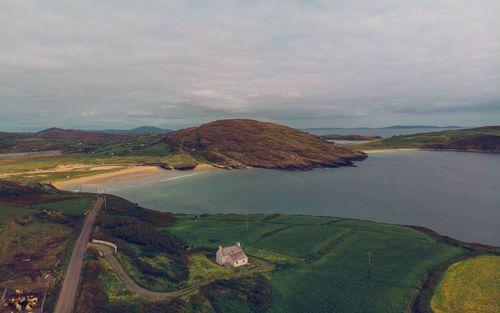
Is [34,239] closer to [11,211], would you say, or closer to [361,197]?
[11,211]

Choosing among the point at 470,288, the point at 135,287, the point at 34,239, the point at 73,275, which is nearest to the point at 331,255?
the point at 470,288

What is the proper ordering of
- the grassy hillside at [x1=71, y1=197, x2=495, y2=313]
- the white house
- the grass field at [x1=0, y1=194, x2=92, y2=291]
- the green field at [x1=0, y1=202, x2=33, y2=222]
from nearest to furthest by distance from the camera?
1. the grassy hillside at [x1=71, y1=197, x2=495, y2=313]
2. the grass field at [x1=0, y1=194, x2=92, y2=291]
3. the white house
4. the green field at [x1=0, y1=202, x2=33, y2=222]

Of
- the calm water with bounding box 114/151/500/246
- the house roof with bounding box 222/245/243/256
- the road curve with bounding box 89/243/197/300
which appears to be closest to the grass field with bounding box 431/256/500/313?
the calm water with bounding box 114/151/500/246

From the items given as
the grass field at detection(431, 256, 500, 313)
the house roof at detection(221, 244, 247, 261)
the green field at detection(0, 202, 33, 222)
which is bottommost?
the grass field at detection(431, 256, 500, 313)

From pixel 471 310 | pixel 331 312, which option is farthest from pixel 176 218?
pixel 471 310

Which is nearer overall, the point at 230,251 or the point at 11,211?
the point at 230,251

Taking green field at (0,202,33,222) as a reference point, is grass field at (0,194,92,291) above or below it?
below

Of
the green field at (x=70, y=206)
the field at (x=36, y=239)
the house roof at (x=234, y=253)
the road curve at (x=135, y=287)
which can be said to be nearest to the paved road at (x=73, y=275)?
the field at (x=36, y=239)

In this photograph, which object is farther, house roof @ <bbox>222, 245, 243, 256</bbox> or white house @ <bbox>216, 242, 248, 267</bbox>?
house roof @ <bbox>222, 245, 243, 256</bbox>

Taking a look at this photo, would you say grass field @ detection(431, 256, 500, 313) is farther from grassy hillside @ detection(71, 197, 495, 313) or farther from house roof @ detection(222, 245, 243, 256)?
house roof @ detection(222, 245, 243, 256)
